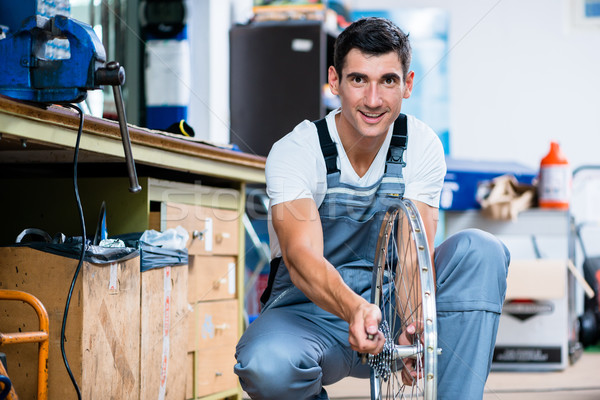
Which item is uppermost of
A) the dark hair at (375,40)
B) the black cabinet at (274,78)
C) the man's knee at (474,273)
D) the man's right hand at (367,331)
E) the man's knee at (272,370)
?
the black cabinet at (274,78)

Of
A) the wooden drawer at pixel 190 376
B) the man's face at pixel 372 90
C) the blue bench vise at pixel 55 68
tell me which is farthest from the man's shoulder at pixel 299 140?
the wooden drawer at pixel 190 376

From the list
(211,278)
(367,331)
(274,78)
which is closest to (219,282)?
(211,278)

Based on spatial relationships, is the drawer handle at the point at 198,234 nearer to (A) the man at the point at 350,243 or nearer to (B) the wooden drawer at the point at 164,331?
(B) the wooden drawer at the point at 164,331

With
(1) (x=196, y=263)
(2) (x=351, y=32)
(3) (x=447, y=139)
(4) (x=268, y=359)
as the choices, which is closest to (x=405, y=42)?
(2) (x=351, y=32)

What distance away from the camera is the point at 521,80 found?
15.8 ft

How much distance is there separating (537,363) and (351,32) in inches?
89.8

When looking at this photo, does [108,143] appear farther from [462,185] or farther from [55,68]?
[462,185]

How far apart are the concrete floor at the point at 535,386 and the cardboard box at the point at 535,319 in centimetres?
9

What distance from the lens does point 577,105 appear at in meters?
4.77

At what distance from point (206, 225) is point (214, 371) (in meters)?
0.44

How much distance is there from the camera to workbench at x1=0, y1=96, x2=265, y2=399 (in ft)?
6.00

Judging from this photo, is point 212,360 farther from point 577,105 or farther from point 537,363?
point 577,105

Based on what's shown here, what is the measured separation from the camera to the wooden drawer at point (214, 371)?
2.20m

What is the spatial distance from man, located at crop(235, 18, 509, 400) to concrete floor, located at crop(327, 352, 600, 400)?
1008 millimetres
